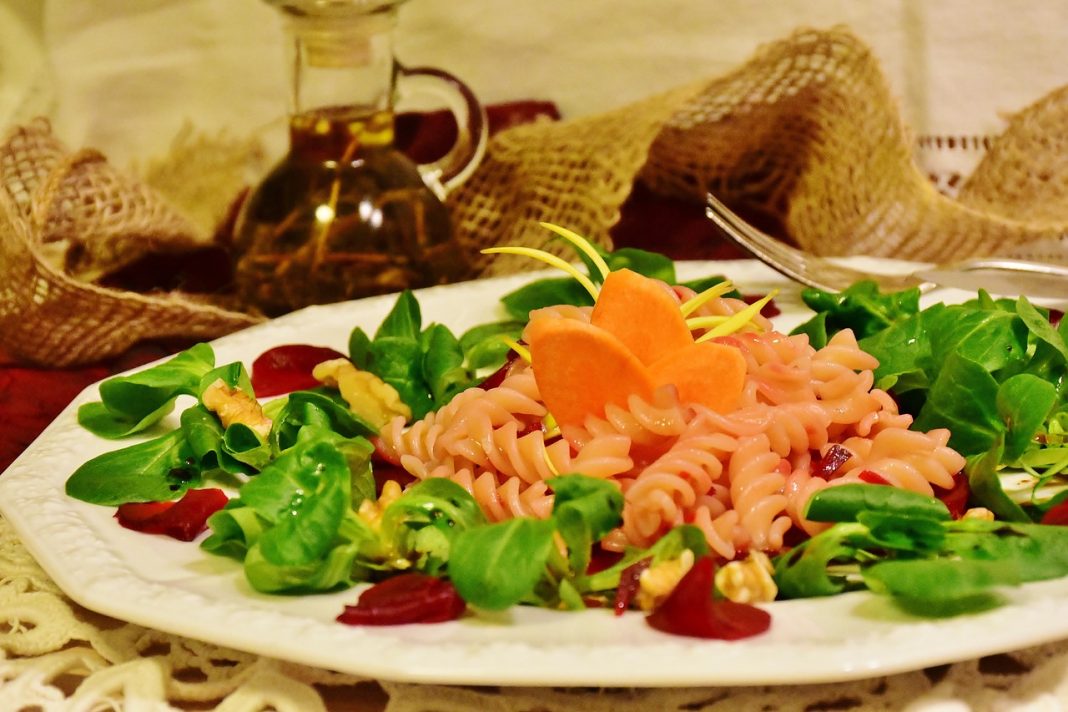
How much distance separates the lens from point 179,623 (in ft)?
3.11

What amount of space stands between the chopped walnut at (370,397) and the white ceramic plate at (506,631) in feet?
1.22

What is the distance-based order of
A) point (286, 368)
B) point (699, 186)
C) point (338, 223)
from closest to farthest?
point (286, 368) < point (338, 223) < point (699, 186)

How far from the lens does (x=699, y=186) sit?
8.86ft

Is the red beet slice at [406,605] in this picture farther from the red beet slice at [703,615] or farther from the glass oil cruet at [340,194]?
the glass oil cruet at [340,194]

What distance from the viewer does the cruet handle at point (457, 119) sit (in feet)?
7.40

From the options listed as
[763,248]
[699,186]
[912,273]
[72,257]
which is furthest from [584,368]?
[699,186]

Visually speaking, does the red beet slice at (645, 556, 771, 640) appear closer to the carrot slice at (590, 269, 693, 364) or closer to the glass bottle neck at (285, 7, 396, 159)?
the carrot slice at (590, 269, 693, 364)

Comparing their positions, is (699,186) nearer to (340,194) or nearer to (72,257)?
(340,194)

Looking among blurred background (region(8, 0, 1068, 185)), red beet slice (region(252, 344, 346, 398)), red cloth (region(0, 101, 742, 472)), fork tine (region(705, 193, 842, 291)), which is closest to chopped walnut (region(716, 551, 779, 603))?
red beet slice (region(252, 344, 346, 398))

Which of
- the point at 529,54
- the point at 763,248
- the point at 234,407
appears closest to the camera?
the point at 234,407

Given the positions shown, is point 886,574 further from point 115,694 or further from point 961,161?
point 961,161

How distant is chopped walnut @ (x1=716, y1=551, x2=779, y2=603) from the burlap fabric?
1168 millimetres

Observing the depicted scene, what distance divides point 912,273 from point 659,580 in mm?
1116

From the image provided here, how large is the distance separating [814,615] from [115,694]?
1.91ft
